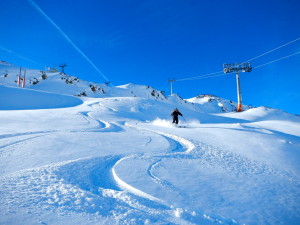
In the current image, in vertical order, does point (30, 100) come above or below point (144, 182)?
above

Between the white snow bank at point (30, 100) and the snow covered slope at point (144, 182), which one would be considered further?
the white snow bank at point (30, 100)

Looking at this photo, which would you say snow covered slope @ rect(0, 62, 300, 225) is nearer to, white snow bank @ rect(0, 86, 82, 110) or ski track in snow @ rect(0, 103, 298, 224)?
ski track in snow @ rect(0, 103, 298, 224)

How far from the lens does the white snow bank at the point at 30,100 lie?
1897 cm

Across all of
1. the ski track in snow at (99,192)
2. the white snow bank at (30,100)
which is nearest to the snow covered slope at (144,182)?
the ski track in snow at (99,192)

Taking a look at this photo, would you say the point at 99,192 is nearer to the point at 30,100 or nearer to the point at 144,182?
the point at 144,182

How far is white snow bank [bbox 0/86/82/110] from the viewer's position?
62.2 feet

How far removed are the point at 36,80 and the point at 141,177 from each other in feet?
148

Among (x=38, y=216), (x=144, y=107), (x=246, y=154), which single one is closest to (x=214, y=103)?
(x=144, y=107)

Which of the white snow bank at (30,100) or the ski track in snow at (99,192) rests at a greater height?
the white snow bank at (30,100)

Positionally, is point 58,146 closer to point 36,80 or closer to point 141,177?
point 141,177

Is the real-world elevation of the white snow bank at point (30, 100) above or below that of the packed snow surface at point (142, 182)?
above

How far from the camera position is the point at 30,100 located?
20.7m

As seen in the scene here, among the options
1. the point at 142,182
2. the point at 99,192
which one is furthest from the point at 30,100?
the point at 142,182

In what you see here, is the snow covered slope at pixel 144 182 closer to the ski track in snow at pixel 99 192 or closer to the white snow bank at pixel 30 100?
the ski track in snow at pixel 99 192
